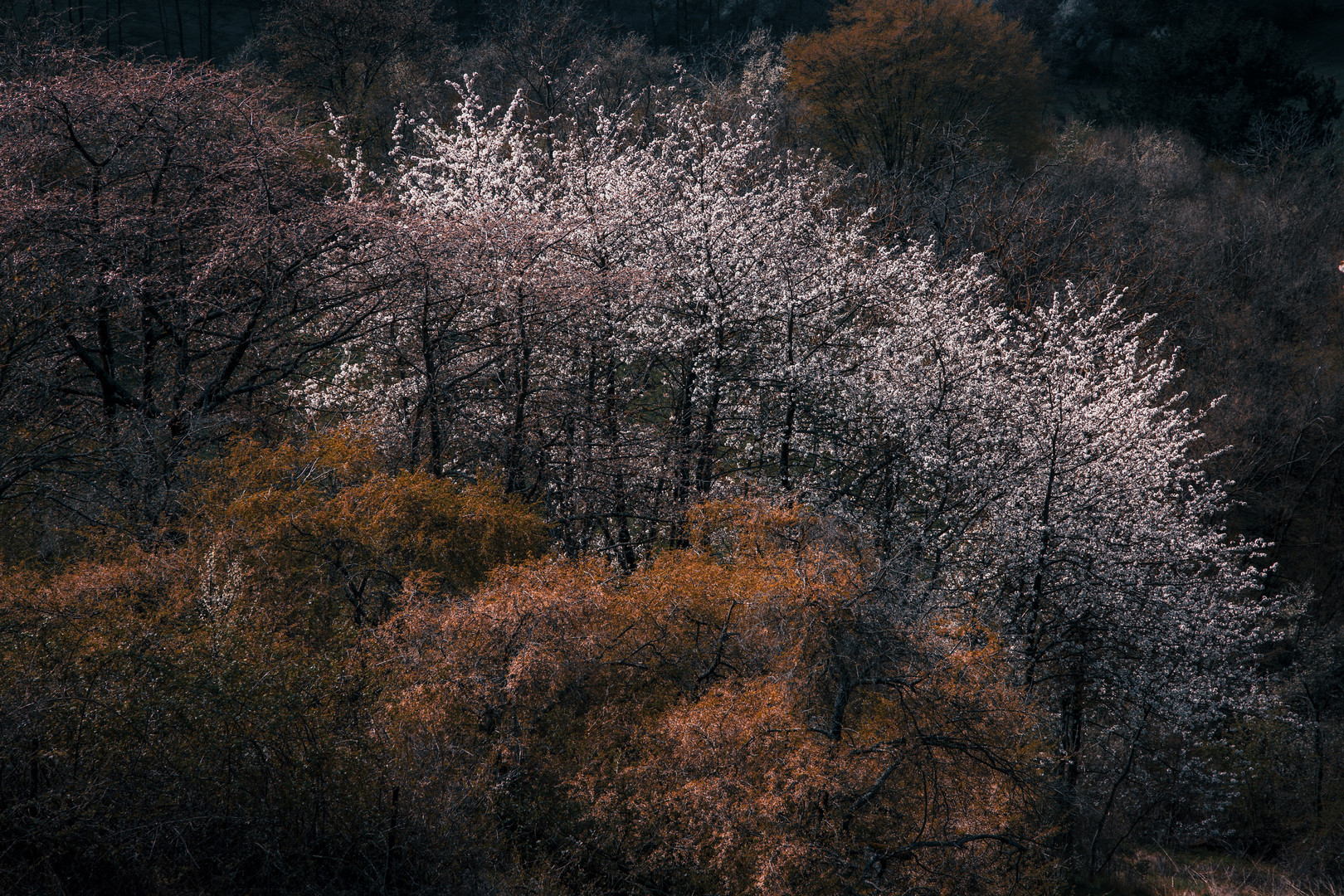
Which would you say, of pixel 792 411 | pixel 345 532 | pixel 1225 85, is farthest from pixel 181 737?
pixel 1225 85

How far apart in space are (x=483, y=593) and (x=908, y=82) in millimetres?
37798

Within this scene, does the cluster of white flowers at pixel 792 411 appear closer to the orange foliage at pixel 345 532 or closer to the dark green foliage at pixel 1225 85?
the orange foliage at pixel 345 532

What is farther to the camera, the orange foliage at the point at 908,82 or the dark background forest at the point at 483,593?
the orange foliage at the point at 908,82

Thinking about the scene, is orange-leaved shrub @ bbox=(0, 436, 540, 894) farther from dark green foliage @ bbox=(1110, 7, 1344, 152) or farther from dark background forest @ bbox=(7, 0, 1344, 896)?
dark green foliage @ bbox=(1110, 7, 1344, 152)

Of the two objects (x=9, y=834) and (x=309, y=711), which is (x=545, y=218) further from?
(x=9, y=834)

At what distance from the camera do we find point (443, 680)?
31.6 feet

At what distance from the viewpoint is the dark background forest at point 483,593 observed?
8.19 metres

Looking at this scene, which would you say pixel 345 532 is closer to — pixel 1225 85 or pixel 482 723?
pixel 482 723

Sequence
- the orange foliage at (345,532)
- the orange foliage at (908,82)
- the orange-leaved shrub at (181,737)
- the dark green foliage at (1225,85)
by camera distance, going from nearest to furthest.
Result: the orange-leaved shrub at (181,737) → the orange foliage at (345,532) → the orange foliage at (908,82) → the dark green foliage at (1225,85)

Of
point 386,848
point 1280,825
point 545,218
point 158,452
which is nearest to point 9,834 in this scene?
point 386,848

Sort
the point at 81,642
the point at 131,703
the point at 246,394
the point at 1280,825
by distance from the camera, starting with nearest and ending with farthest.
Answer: the point at 131,703, the point at 81,642, the point at 246,394, the point at 1280,825

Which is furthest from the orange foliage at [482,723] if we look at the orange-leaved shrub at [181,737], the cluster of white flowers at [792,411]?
the cluster of white flowers at [792,411]

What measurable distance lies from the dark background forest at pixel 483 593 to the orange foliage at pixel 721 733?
0.04 m

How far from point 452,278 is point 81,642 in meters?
8.65
